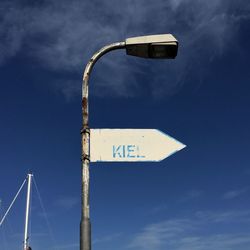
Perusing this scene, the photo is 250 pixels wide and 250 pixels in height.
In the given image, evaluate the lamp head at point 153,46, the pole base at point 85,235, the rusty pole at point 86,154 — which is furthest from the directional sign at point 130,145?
the lamp head at point 153,46

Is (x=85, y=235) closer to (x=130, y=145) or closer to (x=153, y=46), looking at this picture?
(x=130, y=145)

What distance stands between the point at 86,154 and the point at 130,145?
654 millimetres

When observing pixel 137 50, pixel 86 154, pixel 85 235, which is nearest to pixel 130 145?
pixel 86 154

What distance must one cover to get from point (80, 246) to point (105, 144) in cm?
149

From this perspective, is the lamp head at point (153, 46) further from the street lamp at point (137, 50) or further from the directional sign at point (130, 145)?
the directional sign at point (130, 145)

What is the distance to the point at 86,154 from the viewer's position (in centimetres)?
712

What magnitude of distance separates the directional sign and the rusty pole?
0.10m

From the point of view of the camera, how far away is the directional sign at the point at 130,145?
23.5 feet

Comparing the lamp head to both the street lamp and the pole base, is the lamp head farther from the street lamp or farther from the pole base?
the pole base

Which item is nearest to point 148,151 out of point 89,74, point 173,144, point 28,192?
point 173,144

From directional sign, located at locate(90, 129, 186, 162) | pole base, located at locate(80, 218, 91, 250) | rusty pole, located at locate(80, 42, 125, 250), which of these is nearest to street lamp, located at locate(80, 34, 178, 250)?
rusty pole, located at locate(80, 42, 125, 250)

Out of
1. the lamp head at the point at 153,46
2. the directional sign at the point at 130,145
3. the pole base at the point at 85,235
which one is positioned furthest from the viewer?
the lamp head at the point at 153,46

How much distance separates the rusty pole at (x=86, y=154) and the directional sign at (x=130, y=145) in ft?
0.32

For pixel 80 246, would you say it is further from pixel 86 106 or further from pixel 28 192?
pixel 28 192
